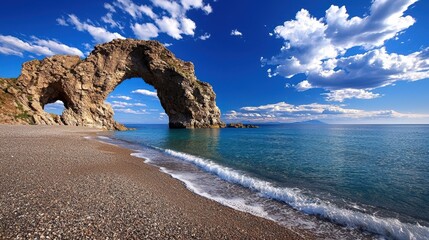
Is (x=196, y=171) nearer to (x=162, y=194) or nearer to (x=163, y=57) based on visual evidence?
(x=162, y=194)

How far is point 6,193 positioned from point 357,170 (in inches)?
744

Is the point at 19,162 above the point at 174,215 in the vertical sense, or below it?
above

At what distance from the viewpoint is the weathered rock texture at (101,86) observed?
5872 cm

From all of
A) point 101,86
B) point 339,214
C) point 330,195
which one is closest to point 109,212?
point 339,214

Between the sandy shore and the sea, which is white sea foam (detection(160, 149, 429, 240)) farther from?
the sandy shore

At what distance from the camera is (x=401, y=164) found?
58.1 feet

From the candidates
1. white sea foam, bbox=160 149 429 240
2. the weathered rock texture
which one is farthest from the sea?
the weathered rock texture

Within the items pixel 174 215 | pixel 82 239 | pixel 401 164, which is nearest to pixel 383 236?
pixel 174 215

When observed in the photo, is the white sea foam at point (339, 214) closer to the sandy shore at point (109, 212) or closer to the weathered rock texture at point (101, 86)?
the sandy shore at point (109, 212)

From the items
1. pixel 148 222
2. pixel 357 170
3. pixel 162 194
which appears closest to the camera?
pixel 148 222

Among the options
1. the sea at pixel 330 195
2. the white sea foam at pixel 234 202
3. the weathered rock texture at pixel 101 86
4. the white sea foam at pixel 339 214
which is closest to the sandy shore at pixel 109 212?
the white sea foam at pixel 234 202

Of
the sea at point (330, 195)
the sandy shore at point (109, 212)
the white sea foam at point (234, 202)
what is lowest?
the sea at point (330, 195)

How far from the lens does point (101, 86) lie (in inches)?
2995

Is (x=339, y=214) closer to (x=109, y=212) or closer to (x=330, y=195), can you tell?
(x=330, y=195)
